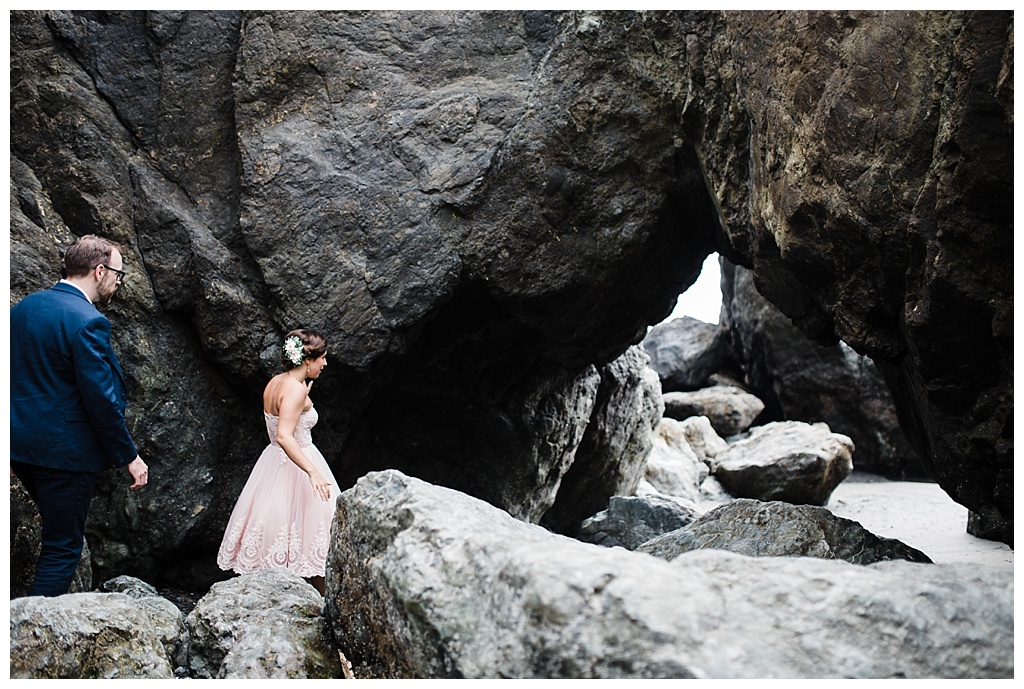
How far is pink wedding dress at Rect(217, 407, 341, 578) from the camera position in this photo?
4406mm

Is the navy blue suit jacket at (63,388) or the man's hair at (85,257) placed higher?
the man's hair at (85,257)

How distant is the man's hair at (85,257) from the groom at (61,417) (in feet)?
0.32

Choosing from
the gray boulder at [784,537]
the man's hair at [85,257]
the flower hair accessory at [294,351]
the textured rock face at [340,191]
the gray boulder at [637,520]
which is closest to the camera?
the man's hair at [85,257]

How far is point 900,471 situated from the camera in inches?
471

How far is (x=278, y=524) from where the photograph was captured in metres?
4.46

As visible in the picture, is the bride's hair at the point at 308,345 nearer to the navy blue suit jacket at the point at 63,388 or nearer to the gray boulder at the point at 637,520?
the navy blue suit jacket at the point at 63,388

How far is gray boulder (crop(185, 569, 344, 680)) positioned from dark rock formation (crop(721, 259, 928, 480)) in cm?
984

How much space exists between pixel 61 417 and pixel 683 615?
2.75m

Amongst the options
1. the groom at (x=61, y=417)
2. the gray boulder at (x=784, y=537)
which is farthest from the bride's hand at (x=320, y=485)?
the gray boulder at (x=784, y=537)

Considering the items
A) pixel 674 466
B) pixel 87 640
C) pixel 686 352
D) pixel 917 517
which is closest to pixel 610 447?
pixel 674 466

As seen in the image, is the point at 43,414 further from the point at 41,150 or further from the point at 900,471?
the point at 900,471

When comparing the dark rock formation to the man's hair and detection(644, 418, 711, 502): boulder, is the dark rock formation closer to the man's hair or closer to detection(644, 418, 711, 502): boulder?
detection(644, 418, 711, 502): boulder

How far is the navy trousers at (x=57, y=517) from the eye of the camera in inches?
135

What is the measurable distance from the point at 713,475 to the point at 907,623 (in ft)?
28.9
